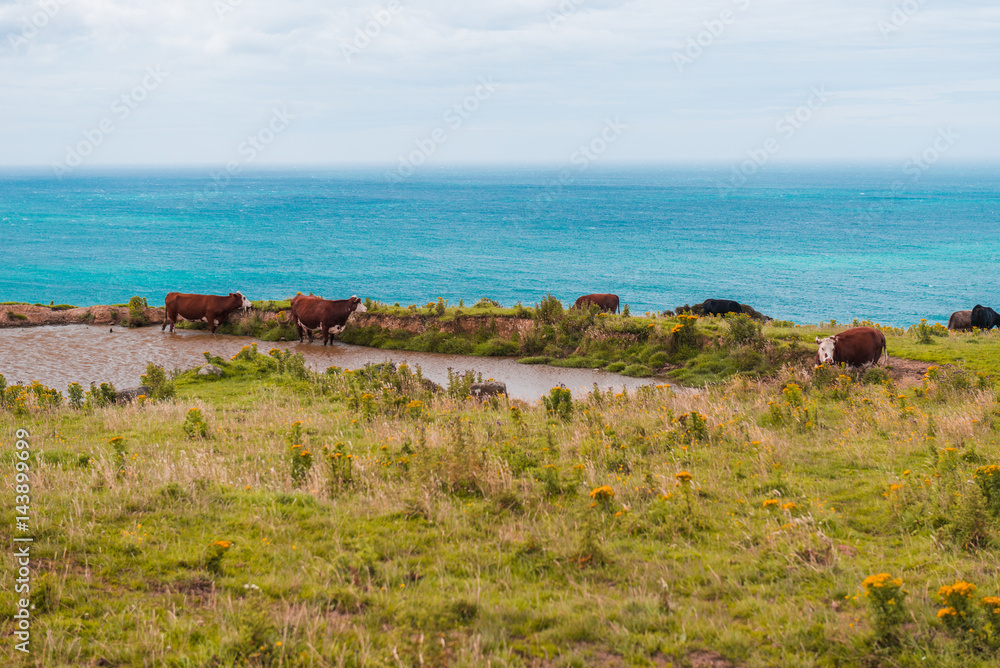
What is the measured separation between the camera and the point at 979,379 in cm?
1412

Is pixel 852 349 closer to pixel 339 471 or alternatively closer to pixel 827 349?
pixel 827 349

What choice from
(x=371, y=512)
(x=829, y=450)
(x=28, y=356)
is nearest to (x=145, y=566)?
(x=371, y=512)

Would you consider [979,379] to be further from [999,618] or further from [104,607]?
[104,607]

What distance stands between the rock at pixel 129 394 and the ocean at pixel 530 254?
37.7 meters

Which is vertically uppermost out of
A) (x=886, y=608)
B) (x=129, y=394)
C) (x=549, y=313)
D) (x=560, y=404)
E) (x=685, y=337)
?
(x=549, y=313)

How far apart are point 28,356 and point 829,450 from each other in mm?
25372

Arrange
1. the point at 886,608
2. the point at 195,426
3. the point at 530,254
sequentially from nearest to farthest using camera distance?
the point at 886,608 < the point at 195,426 < the point at 530,254

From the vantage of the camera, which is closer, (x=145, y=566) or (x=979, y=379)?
(x=145, y=566)

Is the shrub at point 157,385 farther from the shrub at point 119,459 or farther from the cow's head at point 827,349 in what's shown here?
the cow's head at point 827,349

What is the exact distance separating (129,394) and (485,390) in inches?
333

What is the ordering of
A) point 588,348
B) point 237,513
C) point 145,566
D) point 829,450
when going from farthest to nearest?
1. point 588,348
2. point 829,450
3. point 237,513
4. point 145,566

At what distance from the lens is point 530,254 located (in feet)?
273

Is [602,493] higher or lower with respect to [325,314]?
lower

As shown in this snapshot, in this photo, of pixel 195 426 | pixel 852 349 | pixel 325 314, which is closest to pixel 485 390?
pixel 195 426
